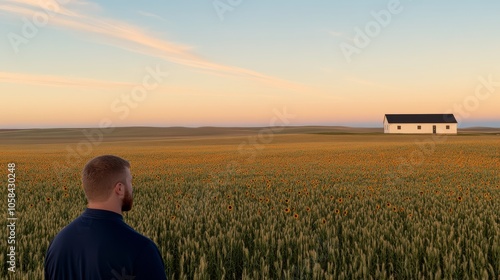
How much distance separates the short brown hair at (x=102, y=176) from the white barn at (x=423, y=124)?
132m

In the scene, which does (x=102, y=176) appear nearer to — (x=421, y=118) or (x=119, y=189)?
(x=119, y=189)

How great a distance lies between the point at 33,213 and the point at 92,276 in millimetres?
9521

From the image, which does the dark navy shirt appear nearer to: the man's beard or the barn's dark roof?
the man's beard

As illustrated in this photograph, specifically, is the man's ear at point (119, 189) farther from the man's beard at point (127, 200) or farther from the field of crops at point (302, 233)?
the field of crops at point (302, 233)

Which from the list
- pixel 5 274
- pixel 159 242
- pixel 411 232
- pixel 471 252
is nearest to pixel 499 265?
pixel 471 252

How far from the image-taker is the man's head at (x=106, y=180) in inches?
109

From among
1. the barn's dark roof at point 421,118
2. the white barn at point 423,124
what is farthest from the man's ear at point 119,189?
the barn's dark roof at point 421,118

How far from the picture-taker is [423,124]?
126062mm

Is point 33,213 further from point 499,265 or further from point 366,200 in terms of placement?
point 499,265

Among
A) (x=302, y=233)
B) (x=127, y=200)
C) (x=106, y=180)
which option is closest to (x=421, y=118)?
(x=302, y=233)

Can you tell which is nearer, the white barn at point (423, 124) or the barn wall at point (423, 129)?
the barn wall at point (423, 129)

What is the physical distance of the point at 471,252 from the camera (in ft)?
22.9

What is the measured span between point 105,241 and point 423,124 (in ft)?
445

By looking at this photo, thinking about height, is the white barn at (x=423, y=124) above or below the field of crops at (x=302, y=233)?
above
